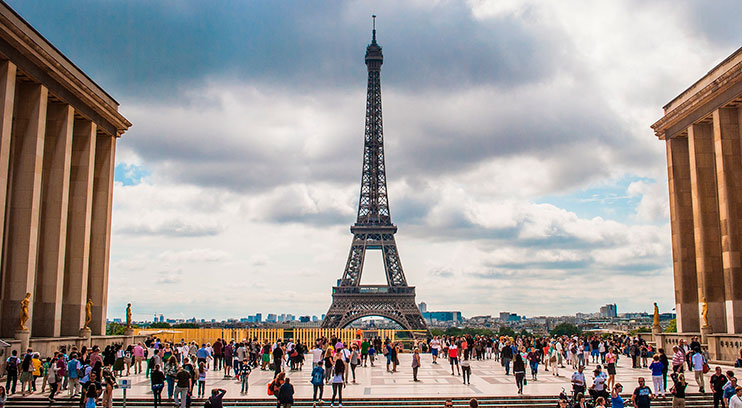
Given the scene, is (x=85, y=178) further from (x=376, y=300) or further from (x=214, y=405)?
(x=376, y=300)

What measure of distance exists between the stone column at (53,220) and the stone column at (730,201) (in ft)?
122

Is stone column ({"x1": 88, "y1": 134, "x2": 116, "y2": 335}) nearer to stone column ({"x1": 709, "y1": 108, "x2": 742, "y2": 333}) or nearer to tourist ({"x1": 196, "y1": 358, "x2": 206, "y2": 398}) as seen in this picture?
tourist ({"x1": 196, "y1": 358, "x2": 206, "y2": 398})

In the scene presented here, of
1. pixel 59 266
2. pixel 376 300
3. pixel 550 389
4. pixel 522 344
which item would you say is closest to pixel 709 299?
pixel 522 344

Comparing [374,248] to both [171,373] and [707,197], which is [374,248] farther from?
[171,373]

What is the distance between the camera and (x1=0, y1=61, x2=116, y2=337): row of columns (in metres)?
34.9

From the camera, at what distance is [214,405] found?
19.1 meters

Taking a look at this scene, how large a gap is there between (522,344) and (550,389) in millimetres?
11091

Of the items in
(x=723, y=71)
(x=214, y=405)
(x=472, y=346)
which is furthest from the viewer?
(x=472, y=346)

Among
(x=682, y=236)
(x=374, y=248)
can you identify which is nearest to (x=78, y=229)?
(x=682, y=236)

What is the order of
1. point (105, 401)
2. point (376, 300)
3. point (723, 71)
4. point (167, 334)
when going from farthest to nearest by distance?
point (376, 300) → point (167, 334) → point (723, 71) → point (105, 401)

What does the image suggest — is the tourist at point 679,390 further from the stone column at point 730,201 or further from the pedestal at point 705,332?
the stone column at point 730,201

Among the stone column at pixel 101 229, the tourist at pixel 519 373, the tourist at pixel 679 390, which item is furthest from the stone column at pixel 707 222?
the stone column at pixel 101 229

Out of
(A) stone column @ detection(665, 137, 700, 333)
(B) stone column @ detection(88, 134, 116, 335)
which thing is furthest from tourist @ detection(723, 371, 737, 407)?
(B) stone column @ detection(88, 134, 116, 335)

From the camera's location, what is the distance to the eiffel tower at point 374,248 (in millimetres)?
104562
